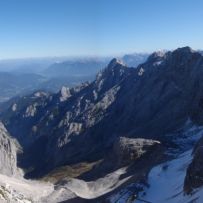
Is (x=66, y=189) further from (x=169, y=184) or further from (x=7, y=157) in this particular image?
(x=7, y=157)

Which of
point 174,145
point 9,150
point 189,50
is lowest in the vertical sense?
point 9,150

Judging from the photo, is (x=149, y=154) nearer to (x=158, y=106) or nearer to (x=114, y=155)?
(x=114, y=155)

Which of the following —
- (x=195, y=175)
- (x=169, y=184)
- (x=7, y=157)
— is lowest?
(x=7, y=157)

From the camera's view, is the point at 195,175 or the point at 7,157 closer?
the point at 195,175

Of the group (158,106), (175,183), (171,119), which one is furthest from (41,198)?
(158,106)

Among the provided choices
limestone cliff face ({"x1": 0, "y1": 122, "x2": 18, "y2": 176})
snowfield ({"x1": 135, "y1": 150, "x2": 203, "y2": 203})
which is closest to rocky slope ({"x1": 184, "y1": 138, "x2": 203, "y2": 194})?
snowfield ({"x1": 135, "y1": 150, "x2": 203, "y2": 203})

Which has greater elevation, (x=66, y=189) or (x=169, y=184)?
(x=169, y=184)

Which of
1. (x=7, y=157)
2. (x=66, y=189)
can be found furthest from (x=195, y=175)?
(x=7, y=157)

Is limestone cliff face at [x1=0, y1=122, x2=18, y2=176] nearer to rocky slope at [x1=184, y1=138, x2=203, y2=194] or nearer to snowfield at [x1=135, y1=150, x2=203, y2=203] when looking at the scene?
snowfield at [x1=135, y1=150, x2=203, y2=203]

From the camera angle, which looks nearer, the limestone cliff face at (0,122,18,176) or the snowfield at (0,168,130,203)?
the snowfield at (0,168,130,203)

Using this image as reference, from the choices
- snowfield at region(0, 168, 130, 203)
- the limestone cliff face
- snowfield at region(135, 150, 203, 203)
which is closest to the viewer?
snowfield at region(135, 150, 203, 203)

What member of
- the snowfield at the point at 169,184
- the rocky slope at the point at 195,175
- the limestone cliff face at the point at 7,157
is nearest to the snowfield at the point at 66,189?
the snowfield at the point at 169,184
